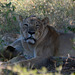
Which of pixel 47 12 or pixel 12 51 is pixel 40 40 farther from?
pixel 47 12

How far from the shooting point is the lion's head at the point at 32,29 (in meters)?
4.45

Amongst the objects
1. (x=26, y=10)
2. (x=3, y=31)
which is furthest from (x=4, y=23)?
(x=26, y=10)

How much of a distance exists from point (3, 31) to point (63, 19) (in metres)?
2.57

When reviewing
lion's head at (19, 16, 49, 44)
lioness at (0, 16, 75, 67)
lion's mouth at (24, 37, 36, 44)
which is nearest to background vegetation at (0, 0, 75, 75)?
lioness at (0, 16, 75, 67)

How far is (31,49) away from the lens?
5.04m

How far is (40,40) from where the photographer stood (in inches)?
190

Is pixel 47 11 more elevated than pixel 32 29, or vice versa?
pixel 47 11

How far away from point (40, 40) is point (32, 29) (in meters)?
0.50

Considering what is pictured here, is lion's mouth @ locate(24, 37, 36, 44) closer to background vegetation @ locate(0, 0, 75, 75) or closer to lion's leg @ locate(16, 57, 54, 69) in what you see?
lion's leg @ locate(16, 57, 54, 69)

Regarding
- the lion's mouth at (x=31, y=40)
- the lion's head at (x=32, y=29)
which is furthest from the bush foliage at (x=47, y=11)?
the lion's mouth at (x=31, y=40)

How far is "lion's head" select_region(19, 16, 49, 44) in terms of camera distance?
445 cm

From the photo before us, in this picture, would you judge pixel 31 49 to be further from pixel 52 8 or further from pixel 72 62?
pixel 52 8

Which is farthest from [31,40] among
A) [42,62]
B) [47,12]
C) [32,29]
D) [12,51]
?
[47,12]

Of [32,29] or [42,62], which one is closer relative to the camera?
[42,62]
